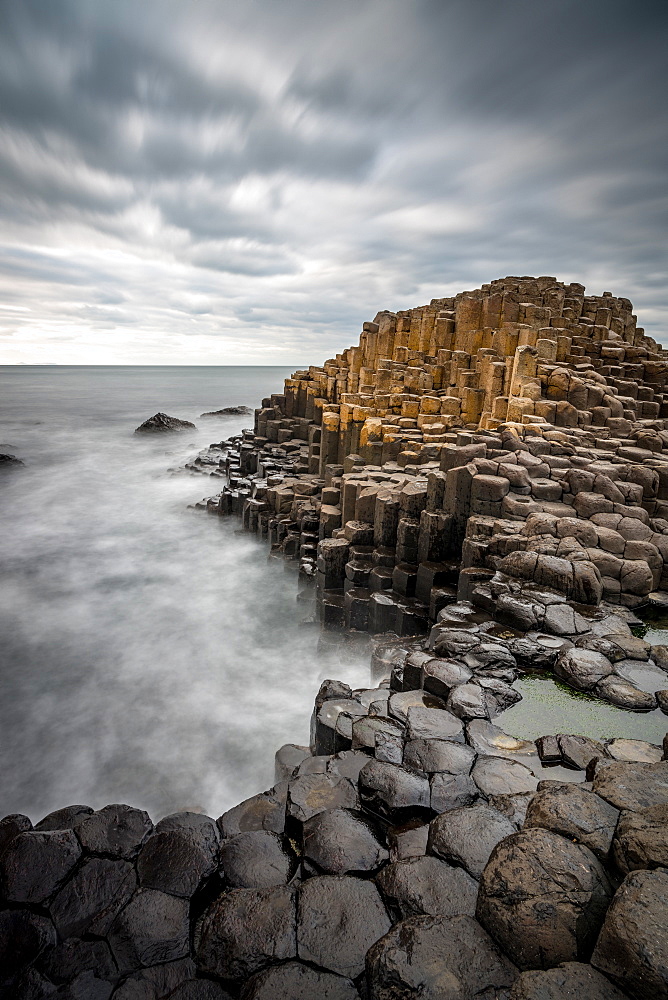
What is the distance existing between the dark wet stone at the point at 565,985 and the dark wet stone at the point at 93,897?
7.57ft

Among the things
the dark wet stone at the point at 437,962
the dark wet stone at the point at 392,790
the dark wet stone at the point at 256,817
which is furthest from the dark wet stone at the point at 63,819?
the dark wet stone at the point at 437,962

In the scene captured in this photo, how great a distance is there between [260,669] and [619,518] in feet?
20.9

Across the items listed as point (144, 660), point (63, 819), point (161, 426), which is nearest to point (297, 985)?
point (63, 819)

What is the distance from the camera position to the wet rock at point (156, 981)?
8.14 feet

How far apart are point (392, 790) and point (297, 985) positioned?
1.31 meters

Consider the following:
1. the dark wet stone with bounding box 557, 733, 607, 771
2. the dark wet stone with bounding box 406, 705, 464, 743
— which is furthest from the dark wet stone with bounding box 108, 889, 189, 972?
the dark wet stone with bounding box 557, 733, 607, 771

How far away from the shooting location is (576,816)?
106 inches

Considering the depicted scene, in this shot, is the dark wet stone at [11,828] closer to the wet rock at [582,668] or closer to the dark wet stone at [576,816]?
the dark wet stone at [576,816]

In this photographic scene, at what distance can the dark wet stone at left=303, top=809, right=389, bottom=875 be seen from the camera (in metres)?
2.91

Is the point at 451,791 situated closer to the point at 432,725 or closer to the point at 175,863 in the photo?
the point at 432,725

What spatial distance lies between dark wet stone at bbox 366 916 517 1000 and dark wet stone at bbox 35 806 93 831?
2.73 m

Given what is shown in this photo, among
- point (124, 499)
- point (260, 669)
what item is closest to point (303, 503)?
point (260, 669)

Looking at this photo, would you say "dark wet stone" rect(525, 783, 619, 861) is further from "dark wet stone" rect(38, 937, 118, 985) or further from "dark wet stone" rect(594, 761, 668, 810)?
"dark wet stone" rect(38, 937, 118, 985)

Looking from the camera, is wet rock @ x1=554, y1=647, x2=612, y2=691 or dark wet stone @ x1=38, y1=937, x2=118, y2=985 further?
wet rock @ x1=554, y1=647, x2=612, y2=691
